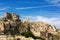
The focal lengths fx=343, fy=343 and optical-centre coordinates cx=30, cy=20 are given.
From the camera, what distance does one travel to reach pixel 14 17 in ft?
311

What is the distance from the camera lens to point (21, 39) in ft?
249

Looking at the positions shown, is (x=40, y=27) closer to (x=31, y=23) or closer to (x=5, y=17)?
(x=31, y=23)

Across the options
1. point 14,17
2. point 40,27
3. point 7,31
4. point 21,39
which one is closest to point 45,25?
point 40,27

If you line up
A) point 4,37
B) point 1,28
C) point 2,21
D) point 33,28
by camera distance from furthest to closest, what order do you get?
point 33,28 < point 2,21 < point 1,28 < point 4,37

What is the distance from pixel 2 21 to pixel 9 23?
10.6 feet

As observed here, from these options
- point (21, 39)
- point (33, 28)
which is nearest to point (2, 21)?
point (21, 39)

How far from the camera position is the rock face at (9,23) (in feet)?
279

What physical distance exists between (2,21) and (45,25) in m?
36.8

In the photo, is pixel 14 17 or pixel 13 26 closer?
pixel 13 26

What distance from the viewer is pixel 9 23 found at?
3447 inches

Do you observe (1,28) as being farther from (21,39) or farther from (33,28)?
(33,28)

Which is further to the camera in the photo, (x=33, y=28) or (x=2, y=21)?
(x=33, y=28)

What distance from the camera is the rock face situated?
85.0 m

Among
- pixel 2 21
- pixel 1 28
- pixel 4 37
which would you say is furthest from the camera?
pixel 2 21
